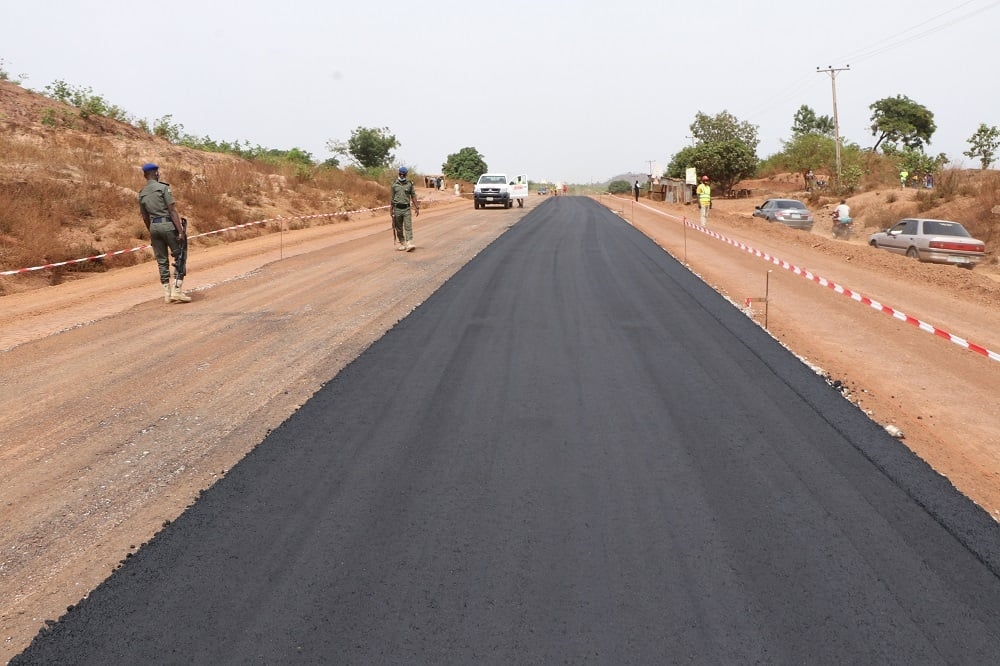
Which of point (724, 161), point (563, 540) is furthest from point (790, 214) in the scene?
point (724, 161)

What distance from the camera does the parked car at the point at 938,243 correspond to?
18.5 m

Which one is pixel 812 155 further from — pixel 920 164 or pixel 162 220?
pixel 162 220

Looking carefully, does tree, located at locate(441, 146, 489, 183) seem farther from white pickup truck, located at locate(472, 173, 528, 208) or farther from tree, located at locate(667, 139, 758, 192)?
white pickup truck, located at locate(472, 173, 528, 208)

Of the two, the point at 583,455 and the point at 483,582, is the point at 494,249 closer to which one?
the point at 583,455

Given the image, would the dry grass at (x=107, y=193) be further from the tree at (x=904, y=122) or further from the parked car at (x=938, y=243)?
the tree at (x=904, y=122)

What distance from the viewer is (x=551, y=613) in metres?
3.30

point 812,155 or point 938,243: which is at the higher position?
point 812,155

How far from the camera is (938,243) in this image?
18.7 m

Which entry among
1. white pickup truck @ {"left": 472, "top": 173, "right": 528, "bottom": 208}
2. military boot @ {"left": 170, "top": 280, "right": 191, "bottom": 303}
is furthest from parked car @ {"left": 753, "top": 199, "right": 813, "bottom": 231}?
military boot @ {"left": 170, "top": 280, "right": 191, "bottom": 303}

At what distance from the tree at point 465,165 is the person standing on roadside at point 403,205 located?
268 feet

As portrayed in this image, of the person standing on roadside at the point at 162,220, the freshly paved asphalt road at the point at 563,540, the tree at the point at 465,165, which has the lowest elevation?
the freshly paved asphalt road at the point at 563,540

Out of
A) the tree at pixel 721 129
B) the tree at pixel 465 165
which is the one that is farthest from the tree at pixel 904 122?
the tree at pixel 465 165

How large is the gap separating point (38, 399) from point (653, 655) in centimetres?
657

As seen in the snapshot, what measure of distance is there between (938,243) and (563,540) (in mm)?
19686
